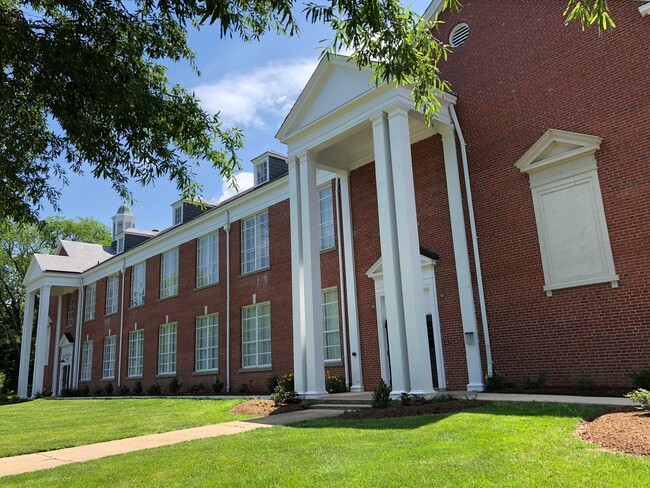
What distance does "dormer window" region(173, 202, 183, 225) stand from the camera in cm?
2830

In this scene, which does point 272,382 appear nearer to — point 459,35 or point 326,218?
point 326,218

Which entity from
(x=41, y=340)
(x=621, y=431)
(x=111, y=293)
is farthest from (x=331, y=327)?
(x=41, y=340)

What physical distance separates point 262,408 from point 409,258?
201 inches

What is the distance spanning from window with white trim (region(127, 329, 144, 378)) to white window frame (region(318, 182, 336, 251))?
48.7ft

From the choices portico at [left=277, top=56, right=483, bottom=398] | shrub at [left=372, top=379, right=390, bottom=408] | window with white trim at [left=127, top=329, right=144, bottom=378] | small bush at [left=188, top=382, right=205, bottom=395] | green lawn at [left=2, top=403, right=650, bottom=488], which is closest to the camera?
green lawn at [left=2, top=403, right=650, bottom=488]

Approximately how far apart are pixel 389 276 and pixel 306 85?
6247 millimetres

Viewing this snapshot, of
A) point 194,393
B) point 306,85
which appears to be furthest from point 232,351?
point 306,85

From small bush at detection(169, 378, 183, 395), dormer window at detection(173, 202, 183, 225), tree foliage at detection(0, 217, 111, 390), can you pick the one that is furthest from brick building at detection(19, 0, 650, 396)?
tree foliage at detection(0, 217, 111, 390)

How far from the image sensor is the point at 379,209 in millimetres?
12562

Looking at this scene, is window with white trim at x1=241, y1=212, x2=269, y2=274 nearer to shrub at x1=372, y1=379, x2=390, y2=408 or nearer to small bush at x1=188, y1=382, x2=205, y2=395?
small bush at x1=188, y1=382, x2=205, y2=395

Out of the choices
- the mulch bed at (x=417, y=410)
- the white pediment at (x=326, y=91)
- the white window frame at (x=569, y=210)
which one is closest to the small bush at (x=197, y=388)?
the white pediment at (x=326, y=91)

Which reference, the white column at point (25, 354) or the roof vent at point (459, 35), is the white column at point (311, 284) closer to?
the roof vent at point (459, 35)

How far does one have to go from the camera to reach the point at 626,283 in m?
11.0

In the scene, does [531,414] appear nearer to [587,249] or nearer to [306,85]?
[587,249]
